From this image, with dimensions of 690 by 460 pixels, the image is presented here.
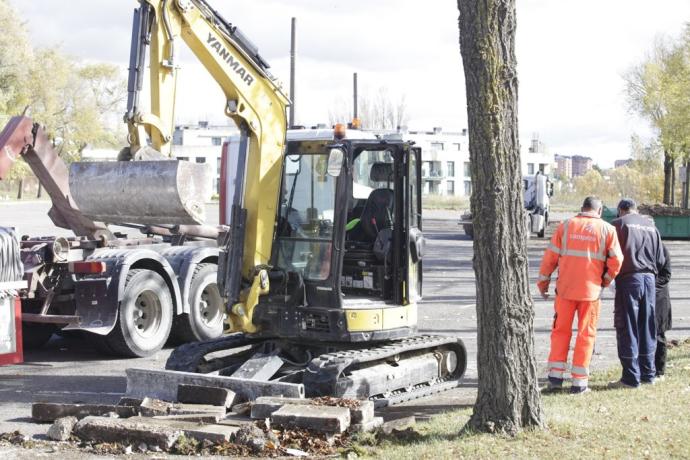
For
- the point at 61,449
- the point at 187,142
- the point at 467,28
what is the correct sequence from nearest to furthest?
the point at 467,28
the point at 61,449
the point at 187,142

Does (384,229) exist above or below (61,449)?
above

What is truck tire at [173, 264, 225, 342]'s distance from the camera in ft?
42.6

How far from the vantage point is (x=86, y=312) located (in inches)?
460

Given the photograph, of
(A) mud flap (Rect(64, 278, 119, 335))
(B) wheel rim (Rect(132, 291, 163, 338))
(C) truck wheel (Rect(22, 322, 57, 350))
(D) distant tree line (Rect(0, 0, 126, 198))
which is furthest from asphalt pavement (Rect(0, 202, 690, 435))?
(D) distant tree line (Rect(0, 0, 126, 198))

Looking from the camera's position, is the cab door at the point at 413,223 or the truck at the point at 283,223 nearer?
the truck at the point at 283,223

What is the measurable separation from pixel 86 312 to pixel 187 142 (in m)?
113

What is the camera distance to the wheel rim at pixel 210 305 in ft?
44.0

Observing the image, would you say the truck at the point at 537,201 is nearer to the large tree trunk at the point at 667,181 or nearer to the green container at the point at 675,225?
the green container at the point at 675,225

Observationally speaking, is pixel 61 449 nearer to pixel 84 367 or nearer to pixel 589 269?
pixel 84 367

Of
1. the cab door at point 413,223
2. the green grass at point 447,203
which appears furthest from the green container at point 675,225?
the green grass at point 447,203

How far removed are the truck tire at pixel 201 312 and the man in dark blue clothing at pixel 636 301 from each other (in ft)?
17.7

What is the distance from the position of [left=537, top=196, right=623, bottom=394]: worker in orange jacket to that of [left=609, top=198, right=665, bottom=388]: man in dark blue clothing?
29cm

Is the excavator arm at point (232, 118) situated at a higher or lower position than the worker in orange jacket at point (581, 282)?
higher

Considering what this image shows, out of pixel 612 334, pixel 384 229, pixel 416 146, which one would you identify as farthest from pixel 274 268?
pixel 612 334
